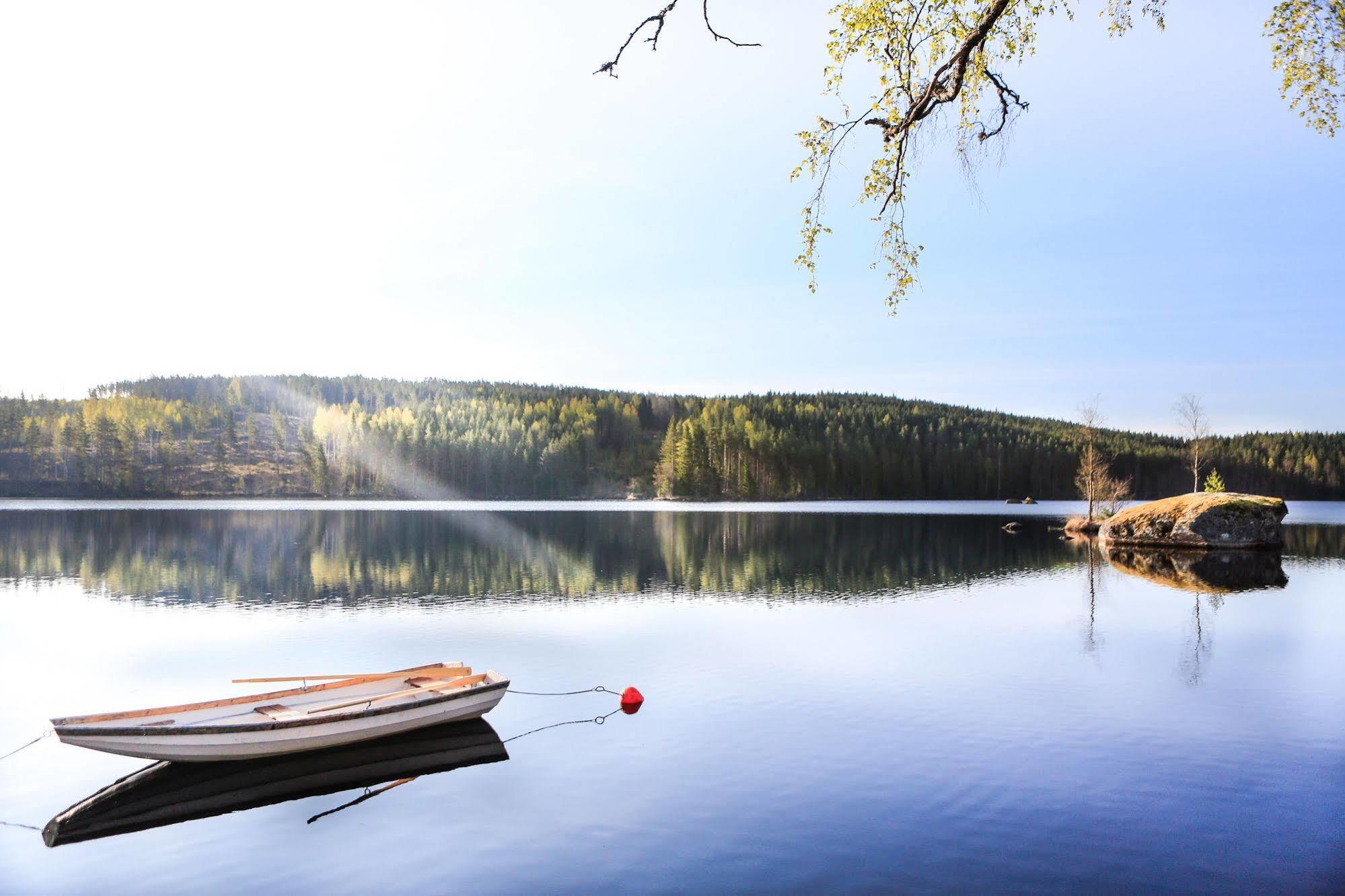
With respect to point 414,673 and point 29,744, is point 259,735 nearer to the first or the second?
point 414,673

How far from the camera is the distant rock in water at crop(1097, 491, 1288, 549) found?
5294cm

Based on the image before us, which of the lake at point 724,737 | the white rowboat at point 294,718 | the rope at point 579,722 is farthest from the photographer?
A: the rope at point 579,722

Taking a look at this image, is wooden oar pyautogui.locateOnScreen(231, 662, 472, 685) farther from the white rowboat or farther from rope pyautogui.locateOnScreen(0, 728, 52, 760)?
rope pyautogui.locateOnScreen(0, 728, 52, 760)

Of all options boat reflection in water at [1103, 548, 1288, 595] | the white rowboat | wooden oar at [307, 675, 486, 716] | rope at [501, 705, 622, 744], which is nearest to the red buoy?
rope at [501, 705, 622, 744]

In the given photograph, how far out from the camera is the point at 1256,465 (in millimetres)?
176250

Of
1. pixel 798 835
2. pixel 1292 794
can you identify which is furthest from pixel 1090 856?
pixel 1292 794

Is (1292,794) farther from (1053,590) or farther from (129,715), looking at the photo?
(1053,590)

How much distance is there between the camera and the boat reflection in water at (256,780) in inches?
512

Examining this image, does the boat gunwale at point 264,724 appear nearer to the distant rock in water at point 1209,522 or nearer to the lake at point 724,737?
the lake at point 724,737

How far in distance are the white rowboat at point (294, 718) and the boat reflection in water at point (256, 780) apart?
30 centimetres

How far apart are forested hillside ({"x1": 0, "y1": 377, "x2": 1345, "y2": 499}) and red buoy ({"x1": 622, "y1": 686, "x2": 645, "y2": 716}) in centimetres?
12960

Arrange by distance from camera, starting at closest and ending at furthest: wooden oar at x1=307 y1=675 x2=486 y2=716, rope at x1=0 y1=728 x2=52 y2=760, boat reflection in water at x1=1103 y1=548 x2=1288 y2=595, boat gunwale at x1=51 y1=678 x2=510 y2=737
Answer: boat gunwale at x1=51 y1=678 x2=510 y2=737 → rope at x1=0 y1=728 x2=52 y2=760 → wooden oar at x1=307 y1=675 x2=486 y2=716 → boat reflection in water at x1=1103 y1=548 x2=1288 y2=595

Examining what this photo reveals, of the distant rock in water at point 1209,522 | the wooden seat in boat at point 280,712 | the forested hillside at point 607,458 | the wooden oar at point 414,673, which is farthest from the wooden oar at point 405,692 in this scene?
the forested hillside at point 607,458

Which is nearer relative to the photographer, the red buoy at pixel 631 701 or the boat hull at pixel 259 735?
the boat hull at pixel 259 735
